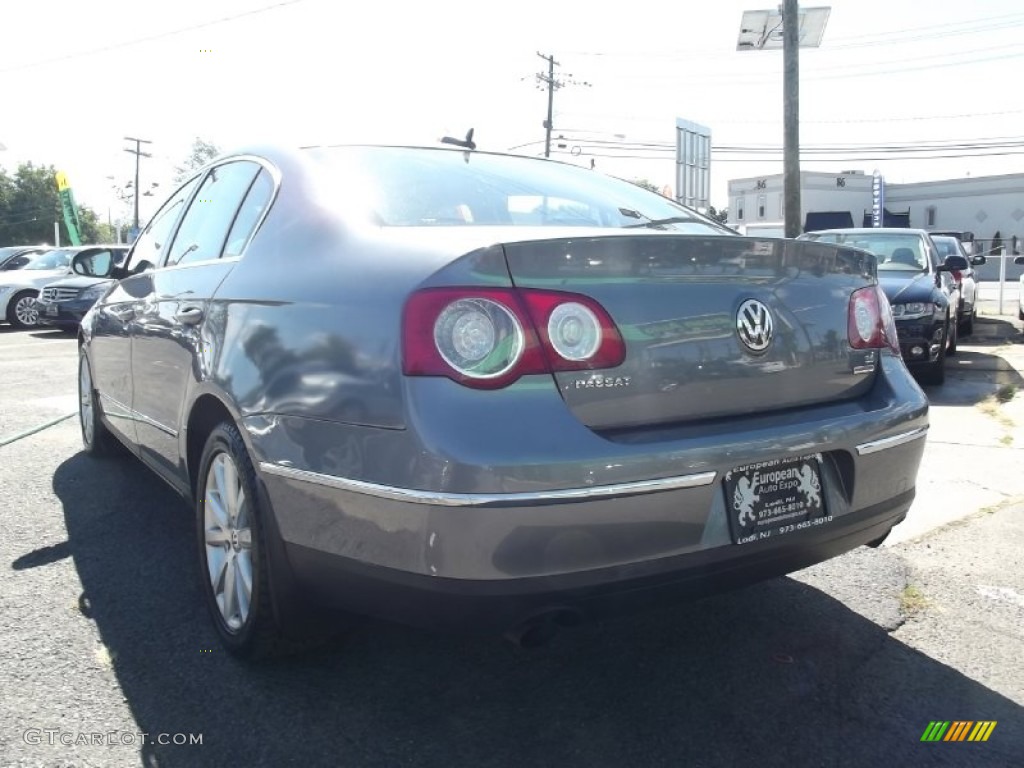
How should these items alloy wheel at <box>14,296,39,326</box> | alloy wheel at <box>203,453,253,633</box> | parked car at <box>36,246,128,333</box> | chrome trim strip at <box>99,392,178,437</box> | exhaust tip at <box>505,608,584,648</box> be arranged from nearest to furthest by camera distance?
exhaust tip at <box>505,608,584,648</box>
alloy wheel at <box>203,453,253,633</box>
chrome trim strip at <box>99,392,178,437</box>
parked car at <box>36,246,128,333</box>
alloy wheel at <box>14,296,39,326</box>

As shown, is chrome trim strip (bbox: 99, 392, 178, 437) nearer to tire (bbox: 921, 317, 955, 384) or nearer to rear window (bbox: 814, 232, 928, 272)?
tire (bbox: 921, 317, 955, 384)

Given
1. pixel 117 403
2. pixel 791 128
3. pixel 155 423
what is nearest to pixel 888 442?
pixel 155 423

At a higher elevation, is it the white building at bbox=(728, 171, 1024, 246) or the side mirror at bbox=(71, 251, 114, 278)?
the white building at bbox=(728, 171, 1024, 246)

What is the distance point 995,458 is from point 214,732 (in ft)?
15.8

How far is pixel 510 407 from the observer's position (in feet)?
6.48

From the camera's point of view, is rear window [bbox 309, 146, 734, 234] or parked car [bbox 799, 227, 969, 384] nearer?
rear window [bbox 309, 146, 734, 234]

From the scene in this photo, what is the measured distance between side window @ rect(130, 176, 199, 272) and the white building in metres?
51.7

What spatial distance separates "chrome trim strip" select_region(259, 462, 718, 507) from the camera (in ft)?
6.26

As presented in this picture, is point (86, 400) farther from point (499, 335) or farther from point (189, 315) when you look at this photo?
Answer: point (499, 335)

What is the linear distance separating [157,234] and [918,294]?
6834 millimetres

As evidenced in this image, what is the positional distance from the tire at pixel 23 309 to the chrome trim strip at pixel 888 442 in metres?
16.3

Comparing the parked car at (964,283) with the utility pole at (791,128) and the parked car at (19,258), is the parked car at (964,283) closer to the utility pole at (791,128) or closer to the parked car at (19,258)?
the utility pole at (791,128)

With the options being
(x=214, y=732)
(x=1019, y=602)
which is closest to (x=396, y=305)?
(x=214, y=732)

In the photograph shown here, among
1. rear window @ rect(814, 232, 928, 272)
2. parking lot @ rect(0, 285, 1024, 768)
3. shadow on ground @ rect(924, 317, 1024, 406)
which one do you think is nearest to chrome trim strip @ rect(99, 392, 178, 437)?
parking lot @ rect(0, 285, 1024, 768)
